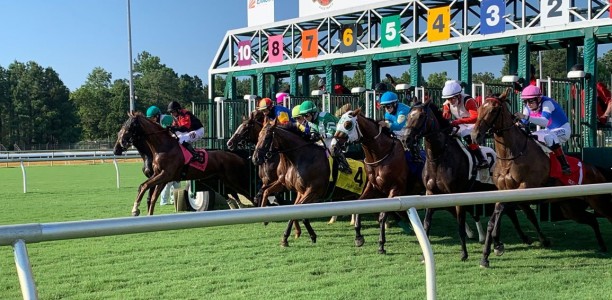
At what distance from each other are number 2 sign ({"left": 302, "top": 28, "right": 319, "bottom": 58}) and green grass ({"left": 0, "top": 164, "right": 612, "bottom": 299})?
6.86 meters

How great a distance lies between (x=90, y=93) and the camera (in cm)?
5856

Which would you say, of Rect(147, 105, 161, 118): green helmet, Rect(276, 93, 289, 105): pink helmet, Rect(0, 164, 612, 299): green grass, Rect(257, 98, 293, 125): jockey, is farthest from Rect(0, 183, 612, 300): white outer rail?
Rect(147, 105, 161, 118): green helmet

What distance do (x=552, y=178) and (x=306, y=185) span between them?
2502mm

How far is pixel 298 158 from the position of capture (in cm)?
739

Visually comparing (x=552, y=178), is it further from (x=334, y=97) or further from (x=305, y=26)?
(x=305, y=26)

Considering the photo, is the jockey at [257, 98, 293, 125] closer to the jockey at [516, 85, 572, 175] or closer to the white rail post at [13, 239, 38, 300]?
the jockey at [516, 85, 572, 175]

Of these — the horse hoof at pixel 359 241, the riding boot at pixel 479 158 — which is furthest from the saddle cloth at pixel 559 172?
the horse hoof at pixel 359 241

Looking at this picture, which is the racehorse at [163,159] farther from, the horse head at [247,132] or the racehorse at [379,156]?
the racehorse at [379,156]

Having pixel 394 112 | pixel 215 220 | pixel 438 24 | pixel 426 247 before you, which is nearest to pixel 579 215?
pixel 394 112

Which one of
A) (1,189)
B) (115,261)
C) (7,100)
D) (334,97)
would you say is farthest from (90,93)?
(115,261)

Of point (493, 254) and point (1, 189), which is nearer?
point (493, 254)

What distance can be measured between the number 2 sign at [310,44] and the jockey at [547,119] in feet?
27.7

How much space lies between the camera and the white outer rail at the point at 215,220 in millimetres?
1979

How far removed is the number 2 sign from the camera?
572 inches
